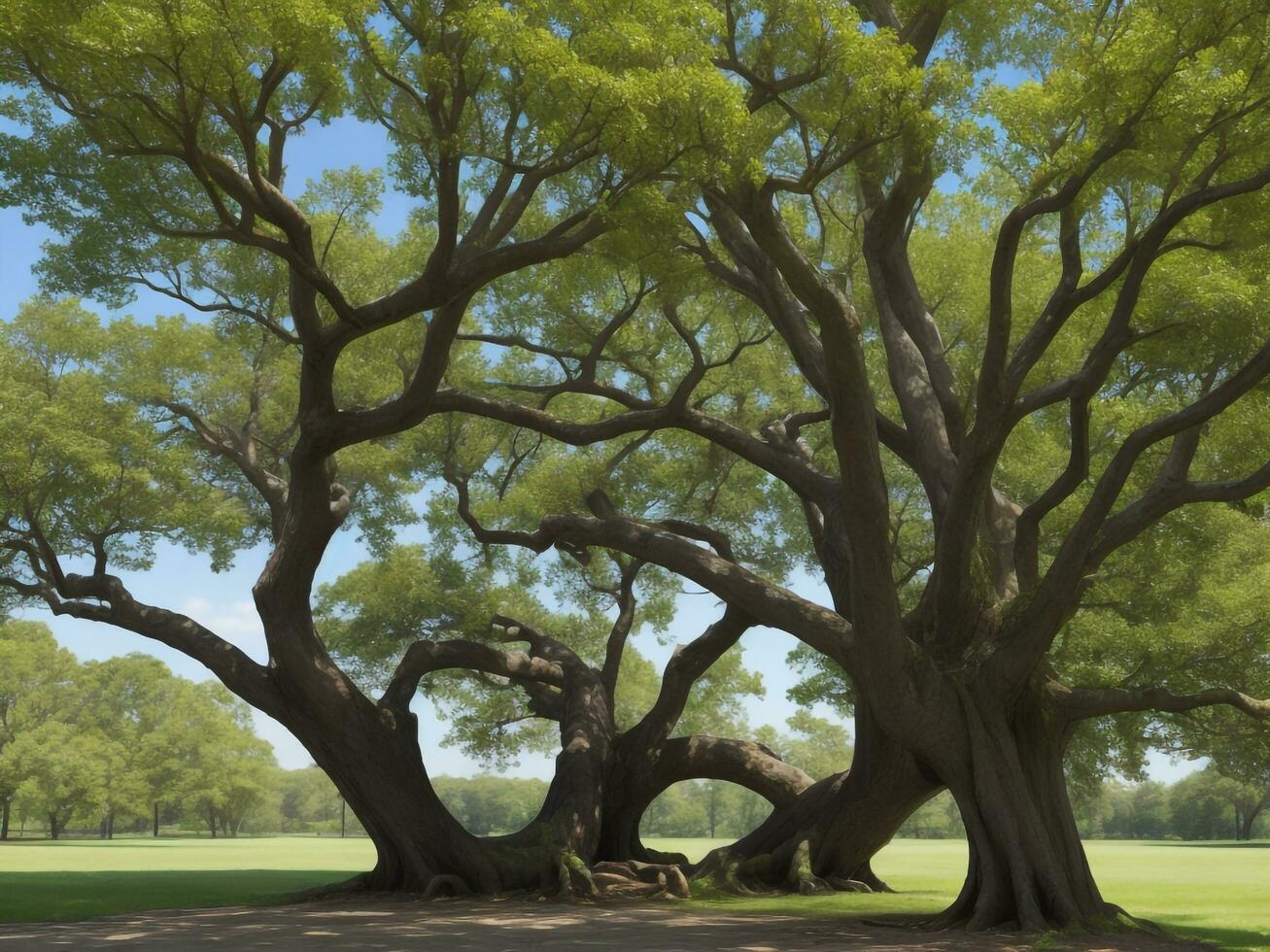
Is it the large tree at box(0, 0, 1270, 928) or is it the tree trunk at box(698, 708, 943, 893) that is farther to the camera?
the tree trunk at box(698, 708, 943, 893)

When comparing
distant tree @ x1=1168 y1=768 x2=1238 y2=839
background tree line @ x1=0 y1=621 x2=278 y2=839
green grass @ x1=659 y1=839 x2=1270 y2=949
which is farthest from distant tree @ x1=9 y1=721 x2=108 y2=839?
distant tree @ x1=1168 y1=768 x2=1238 y2=839

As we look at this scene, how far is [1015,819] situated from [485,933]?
479 centimetres

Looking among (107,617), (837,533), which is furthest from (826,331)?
(107,617)

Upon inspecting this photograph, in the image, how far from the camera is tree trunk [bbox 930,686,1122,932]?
978 centimetres

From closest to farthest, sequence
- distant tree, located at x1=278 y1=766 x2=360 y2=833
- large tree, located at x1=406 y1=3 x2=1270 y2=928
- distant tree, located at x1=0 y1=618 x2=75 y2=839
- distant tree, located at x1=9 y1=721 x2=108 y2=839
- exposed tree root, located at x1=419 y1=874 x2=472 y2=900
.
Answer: large tree, located at x1=406 y1=3 x2=1270 y2=928 < exposed tree root, located at x1=419 y1=874 x2=472 y2=900 < distant tree, located at x1=9 y1=721 x2=108 y2=839 < distant tree, located at x1=0 y1=618 x2=75 y2=839 < distant tree, located at x1=278 y1=766 x2=360 y2=833

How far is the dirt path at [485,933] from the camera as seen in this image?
27.1 feet

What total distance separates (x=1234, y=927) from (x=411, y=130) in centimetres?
1127

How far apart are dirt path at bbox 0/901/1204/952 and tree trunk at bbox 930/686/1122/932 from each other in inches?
26.9

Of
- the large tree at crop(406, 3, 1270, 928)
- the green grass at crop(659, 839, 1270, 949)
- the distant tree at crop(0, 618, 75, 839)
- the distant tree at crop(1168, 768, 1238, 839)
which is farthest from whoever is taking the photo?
the distant tree at crop(1168, 768, 1238, 839)

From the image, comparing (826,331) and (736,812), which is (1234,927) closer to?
(826,331)

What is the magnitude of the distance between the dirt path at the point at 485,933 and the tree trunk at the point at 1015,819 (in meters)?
0.68

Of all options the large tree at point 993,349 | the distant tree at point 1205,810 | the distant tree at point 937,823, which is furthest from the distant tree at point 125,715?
the distant tree at point 1205,810

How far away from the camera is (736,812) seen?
72125 mm

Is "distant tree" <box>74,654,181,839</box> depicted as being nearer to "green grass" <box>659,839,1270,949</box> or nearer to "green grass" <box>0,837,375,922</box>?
→ "green grass" <box>0,837,375,922</box>
